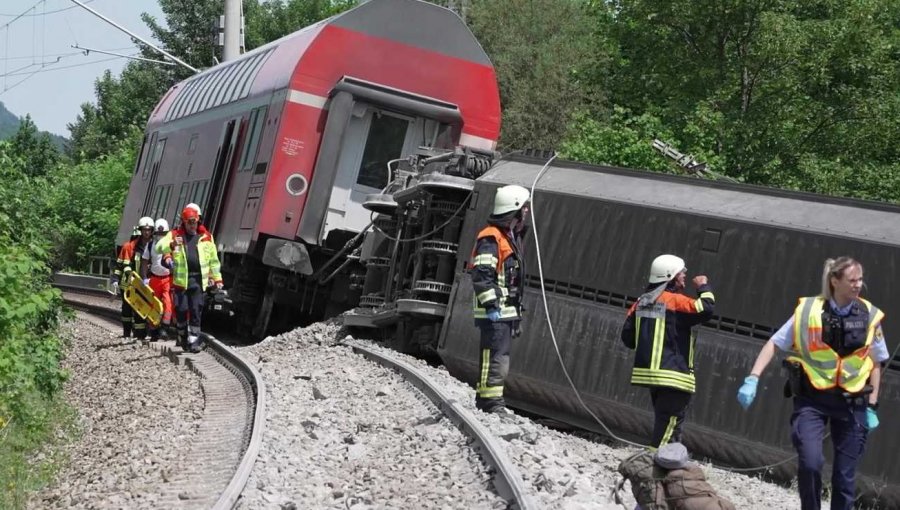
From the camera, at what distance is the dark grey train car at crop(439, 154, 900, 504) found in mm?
9016

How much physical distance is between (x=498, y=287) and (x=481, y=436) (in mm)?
1497

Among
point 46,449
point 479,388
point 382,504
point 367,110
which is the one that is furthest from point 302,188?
point 382,504

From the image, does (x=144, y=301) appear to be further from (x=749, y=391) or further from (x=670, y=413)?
(x=749, y=391)

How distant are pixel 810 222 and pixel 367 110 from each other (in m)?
8.94

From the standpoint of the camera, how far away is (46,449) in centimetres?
1136

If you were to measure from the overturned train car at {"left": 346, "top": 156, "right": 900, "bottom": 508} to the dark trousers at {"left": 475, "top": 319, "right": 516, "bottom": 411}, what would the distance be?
140 cm

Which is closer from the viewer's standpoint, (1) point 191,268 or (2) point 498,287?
(2) point 498,287

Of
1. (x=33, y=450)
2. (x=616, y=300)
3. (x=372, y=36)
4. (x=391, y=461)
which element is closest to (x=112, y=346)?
(x=372, y=36)

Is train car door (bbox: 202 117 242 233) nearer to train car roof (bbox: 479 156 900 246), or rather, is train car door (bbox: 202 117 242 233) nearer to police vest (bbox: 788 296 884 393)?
train car roof (bbox: 479 156 900 246)

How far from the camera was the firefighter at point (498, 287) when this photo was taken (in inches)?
354

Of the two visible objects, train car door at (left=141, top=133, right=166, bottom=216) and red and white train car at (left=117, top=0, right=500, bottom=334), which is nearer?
red and white train car at (left=117, top=0, right=500, bottom=334)

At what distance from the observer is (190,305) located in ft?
51.5

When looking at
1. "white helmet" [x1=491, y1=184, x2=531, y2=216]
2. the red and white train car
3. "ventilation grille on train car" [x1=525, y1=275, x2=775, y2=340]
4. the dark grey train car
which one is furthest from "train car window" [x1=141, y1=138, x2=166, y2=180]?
"white helmet" [x1=491, y1=184, x2=531, y2=216]

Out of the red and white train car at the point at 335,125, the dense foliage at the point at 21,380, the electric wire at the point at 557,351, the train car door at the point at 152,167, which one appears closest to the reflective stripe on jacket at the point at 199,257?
the red and white train car at the point at 335,125
